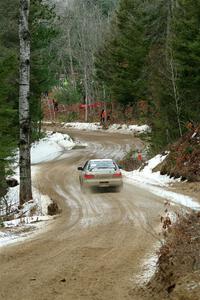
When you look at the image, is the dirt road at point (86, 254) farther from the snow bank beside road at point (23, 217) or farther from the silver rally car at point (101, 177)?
the silver rally car at point (101, 177)

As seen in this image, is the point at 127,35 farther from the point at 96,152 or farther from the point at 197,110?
the point at 197,110

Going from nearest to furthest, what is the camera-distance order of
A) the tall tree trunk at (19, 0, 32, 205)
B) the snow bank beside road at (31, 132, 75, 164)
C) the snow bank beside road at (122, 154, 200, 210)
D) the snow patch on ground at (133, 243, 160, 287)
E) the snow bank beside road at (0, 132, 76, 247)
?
1. the snow patch on ground at (133, 243, 160, 287)
2. the snow bank beside road at (0, 132, 76, 247)
3. the tall tree trunk at (19, 0, 32, 205)
4. the snow bank beside road at (122, 154, 200, 210)
5. the snow bank beside road at (31, 132, 75, 164)

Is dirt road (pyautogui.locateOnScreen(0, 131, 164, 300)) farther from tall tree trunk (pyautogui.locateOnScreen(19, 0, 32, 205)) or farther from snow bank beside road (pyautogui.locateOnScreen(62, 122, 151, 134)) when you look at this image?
snow bank beside road (pyautogui.locateOnScreen(62, 122, 151, 134))

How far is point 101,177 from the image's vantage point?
2155cm

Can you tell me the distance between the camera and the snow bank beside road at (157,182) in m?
16.9

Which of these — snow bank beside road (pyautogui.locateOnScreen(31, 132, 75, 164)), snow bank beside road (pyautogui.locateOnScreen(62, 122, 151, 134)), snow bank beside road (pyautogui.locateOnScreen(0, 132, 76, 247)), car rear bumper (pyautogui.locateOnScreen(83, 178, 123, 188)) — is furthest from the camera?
snow bank beside road (pyautogui.locateOnScreen(62, 122, 151, 134))

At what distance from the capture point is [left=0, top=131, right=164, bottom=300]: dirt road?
7.31 metres

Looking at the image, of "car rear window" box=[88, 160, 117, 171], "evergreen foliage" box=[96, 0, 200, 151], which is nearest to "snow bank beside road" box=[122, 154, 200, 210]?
"car rear window" box=[88, 160, 117, 171]

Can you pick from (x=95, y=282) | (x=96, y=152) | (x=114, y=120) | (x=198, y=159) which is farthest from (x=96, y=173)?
(x=114, y=120)

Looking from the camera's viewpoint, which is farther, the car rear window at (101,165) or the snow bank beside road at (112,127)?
the snow bank beside road at (112,127)

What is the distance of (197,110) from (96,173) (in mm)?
9473

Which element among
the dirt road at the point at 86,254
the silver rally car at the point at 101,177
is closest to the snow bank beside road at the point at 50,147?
the silver rally car at the point at 101,177

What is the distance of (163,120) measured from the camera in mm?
29359

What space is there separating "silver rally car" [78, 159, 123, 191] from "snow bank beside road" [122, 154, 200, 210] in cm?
132
